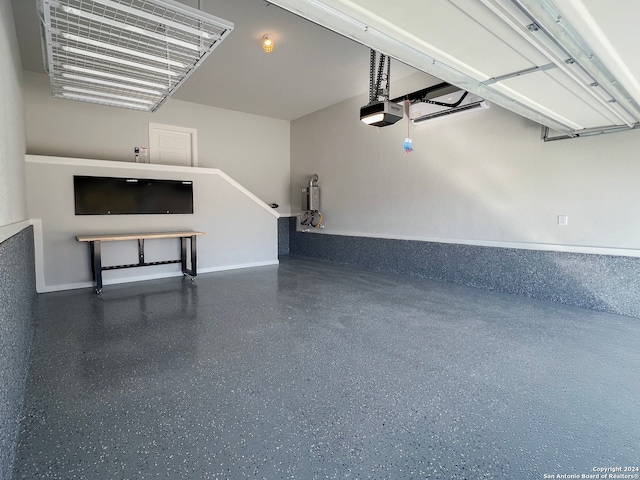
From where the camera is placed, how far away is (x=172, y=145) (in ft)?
21.7

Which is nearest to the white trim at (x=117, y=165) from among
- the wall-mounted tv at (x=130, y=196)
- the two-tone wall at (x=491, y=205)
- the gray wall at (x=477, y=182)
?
the wall-mounted tv at (x=130, y=196)

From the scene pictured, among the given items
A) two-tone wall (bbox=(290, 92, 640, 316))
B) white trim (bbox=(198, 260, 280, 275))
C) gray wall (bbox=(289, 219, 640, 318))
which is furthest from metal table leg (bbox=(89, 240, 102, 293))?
gray wall (bbox=(289, 219, 640, 318))

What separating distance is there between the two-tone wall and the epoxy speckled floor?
0.65 m

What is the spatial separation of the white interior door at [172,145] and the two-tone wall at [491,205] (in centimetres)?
295

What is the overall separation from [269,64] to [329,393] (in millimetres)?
4868

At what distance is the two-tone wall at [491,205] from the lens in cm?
352

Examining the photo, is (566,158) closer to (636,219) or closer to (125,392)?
(636,219)

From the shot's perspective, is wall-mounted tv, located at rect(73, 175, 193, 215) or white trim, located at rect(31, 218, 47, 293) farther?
wall-mounted tv, located at rect(73, 175, 193, 215)

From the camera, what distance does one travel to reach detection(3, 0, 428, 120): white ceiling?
12.3 feet

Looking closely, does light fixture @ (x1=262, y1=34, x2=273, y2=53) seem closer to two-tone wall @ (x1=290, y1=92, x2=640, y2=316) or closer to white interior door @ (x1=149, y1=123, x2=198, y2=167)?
two-tone wall @ (x1=290, y1=92, x2=640, y2=316)

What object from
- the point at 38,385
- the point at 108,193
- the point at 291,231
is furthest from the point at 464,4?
the point at 291,231

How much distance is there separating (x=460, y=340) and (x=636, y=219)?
2.49m

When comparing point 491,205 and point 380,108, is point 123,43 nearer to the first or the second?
point 380,108

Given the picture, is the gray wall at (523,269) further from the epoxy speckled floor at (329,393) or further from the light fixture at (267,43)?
the light fixture at (267,43)
